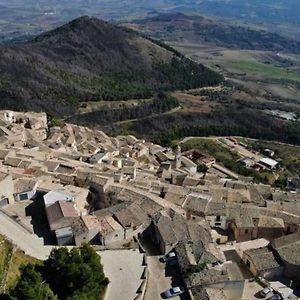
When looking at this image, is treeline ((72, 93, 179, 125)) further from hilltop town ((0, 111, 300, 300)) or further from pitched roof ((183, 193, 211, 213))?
pitched roof ((183, 193, 211, 213))

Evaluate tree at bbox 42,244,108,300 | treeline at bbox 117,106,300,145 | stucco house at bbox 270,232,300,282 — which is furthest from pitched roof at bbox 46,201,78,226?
treeline at bbox 117,106,300,145

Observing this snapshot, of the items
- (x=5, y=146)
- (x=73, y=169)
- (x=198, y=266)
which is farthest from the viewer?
(x=5, y=146)

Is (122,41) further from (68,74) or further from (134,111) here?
(134,111)

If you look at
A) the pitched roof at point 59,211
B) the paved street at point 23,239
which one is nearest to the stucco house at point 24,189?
the pitched roof at point 59,211

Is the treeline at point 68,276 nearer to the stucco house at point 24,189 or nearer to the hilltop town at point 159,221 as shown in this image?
the hilltop town at point 159,221

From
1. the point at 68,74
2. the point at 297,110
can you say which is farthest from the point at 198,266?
the point at 297,110

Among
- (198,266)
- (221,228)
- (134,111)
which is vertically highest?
(198,266)
